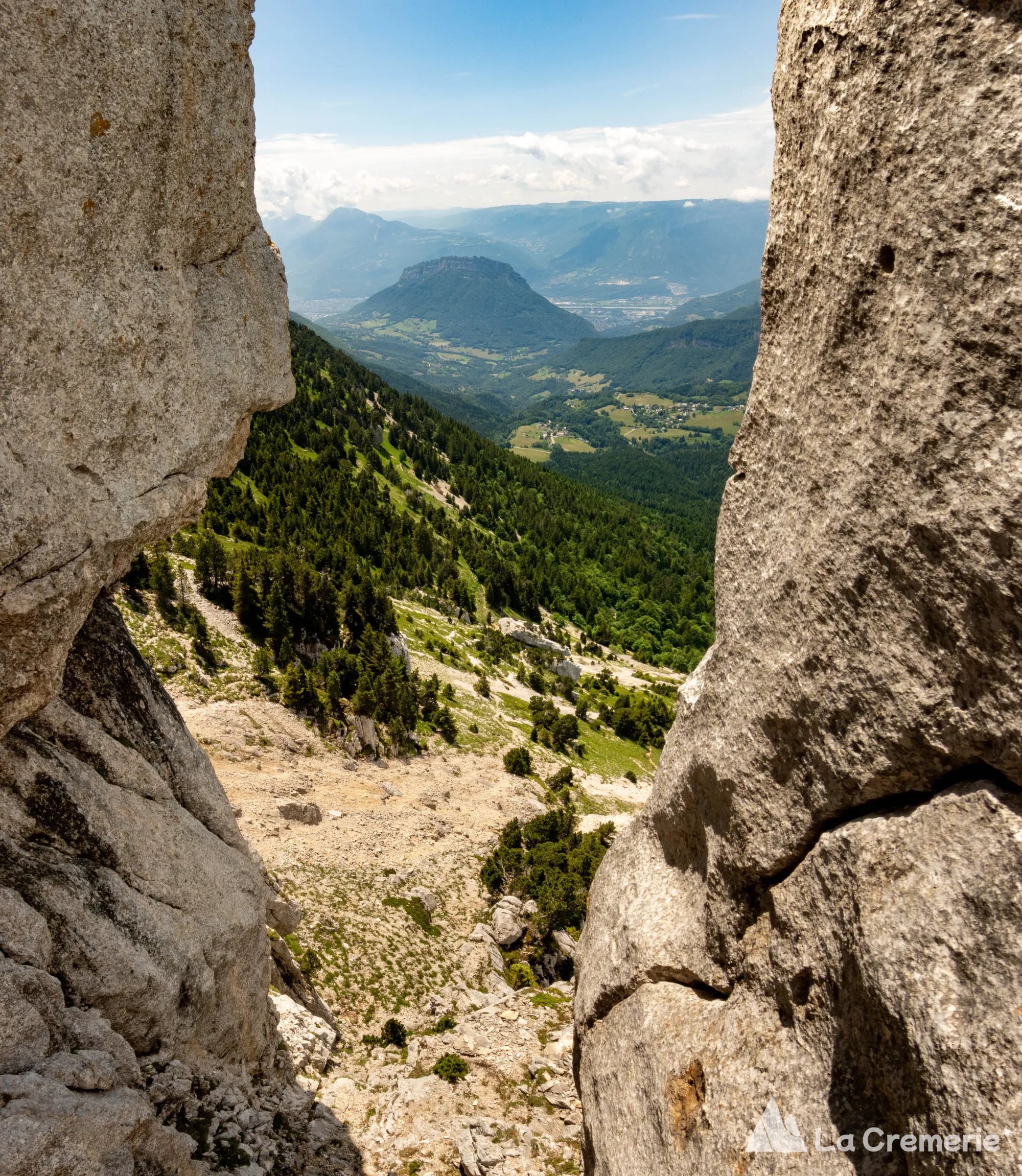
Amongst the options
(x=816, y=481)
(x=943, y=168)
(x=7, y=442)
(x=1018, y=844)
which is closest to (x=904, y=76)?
(x=943, y=168)

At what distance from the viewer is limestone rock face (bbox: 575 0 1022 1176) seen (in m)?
6.64

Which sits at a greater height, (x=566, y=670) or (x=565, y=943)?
(x=565, y=943)

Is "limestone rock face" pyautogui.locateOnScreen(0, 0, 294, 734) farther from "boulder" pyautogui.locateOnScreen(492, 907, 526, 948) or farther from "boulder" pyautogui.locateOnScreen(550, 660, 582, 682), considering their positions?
"boulder" pyautogui.locateOnScreen(550, 660, 582, 682)

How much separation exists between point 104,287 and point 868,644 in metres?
12.2

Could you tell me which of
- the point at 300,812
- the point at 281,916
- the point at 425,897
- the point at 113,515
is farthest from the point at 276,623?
the point at 113,515

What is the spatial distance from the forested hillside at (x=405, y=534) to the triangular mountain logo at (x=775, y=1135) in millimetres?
45898

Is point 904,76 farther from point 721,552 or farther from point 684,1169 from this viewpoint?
point 684,1169

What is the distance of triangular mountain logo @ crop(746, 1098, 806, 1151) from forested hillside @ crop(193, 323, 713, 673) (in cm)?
4590

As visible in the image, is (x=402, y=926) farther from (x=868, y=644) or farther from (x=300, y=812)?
(x=868, y=644)

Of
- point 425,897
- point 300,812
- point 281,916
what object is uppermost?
point 281,916

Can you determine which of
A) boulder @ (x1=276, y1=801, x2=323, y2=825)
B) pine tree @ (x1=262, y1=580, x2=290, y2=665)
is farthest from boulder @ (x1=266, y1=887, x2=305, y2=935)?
pine tree @ (x1=262, y1=580, x2=290, y2=665)

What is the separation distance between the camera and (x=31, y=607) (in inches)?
356

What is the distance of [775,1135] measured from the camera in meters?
8.68

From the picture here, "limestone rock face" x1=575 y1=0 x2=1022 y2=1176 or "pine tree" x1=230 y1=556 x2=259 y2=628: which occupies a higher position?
"limestone rock face" x1=575 y1=0 x2=1022 y2=1176
